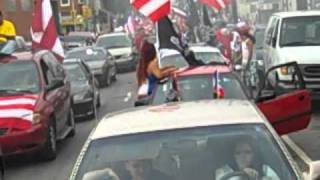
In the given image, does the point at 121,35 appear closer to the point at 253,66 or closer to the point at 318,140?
the point at 253,66

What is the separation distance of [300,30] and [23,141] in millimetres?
8045

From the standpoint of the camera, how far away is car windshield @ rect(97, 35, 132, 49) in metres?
41.0

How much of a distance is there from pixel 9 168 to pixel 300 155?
15.2ft

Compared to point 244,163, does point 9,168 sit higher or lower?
lower

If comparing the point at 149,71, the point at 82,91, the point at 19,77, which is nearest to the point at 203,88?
the point at 149,71

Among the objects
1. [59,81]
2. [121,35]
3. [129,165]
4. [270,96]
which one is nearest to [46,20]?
[59,81]

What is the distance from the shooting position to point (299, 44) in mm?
19219

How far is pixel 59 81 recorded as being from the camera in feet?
52.6

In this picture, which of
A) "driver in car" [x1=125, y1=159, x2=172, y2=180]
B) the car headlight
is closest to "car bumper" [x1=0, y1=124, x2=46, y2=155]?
the car headlight

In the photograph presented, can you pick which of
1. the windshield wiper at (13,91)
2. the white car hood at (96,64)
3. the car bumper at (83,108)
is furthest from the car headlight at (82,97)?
the white car hood at (96,64)

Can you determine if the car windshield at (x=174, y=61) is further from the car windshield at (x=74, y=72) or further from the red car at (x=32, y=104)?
the car windshield at (x=74, y=72)

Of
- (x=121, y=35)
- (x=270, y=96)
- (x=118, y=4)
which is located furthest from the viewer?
(x=118, y=4)

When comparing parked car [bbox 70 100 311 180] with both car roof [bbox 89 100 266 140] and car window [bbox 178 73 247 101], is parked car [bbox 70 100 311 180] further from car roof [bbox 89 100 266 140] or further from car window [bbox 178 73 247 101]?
car window [bbox 178 73 247 101]

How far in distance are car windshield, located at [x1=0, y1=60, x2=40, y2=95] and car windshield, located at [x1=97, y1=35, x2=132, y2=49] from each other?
2533cm
